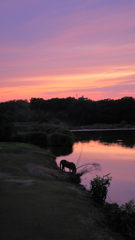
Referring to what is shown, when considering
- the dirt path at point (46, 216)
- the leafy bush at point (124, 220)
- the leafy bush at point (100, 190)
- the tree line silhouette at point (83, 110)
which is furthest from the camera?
the tree line silhouette at point (83, 110)

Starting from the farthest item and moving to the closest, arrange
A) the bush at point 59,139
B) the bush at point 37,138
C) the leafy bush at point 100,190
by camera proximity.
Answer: the bush at point 59,139
the bush at point 37,138
the leafy bush at point 100,190

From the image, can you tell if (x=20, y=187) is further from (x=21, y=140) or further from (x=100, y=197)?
(x=21, y=140)

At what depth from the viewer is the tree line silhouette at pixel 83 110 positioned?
106 meters

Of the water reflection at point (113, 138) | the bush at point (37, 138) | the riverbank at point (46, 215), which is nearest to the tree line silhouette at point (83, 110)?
the water reflection at point (113, 138)

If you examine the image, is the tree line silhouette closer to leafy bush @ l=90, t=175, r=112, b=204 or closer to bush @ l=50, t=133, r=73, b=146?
bush @ l=50, t=133, r=73, b=146

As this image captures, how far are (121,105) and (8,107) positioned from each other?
40.4 meters

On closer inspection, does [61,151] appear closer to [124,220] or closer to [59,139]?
[59,139]

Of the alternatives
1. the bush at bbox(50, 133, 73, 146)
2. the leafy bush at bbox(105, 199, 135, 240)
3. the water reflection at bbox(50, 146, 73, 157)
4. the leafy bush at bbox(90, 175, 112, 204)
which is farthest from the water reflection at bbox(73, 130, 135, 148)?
the leafy bush at bbox(105, 199, 135, 240)

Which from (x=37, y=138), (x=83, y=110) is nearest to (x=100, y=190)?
(x=37, y=138)

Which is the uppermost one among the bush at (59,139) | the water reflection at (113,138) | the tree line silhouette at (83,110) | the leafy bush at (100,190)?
the tree line silhouette at (83,110)

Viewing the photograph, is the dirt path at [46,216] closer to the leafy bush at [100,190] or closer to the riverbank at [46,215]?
the riverbank at [46,215]

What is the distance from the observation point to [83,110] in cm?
11244

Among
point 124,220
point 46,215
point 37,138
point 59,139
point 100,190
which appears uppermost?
point 46,215

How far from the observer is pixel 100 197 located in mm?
11820
